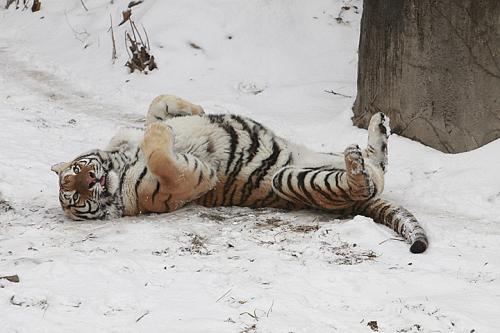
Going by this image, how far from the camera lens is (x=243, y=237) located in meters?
4.25

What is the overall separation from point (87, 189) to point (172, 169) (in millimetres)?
572

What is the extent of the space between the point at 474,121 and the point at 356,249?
2332 millimetres

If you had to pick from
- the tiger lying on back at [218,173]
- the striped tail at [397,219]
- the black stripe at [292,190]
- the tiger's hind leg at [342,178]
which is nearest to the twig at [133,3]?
the tiger lying on back at [218,173]

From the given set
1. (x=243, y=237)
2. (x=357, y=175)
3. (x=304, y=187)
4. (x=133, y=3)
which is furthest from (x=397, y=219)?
(x=133, y=3)

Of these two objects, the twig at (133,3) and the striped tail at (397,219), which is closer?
the striped tail at (397,219)

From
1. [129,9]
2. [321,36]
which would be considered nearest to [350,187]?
[321,36]

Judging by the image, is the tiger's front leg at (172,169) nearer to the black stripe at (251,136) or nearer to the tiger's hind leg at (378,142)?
the black stripe at (251,136)

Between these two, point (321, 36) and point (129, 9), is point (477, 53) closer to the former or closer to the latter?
point (321, 36)

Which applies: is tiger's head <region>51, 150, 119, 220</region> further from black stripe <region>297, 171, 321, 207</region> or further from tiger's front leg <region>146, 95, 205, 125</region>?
black stripe <region>297, 171, 321, 207</region>

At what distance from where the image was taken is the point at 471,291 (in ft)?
10.9

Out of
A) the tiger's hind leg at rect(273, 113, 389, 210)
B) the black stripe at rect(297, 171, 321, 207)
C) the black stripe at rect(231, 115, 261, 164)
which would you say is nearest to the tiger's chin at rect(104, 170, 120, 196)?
the black stripe at rect(231, 115, 261, 164)

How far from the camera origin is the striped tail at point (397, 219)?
389 centimetres

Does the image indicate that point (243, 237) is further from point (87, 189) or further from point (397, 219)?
point (87, 189)

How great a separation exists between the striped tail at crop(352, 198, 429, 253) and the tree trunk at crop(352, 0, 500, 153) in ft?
5.27
